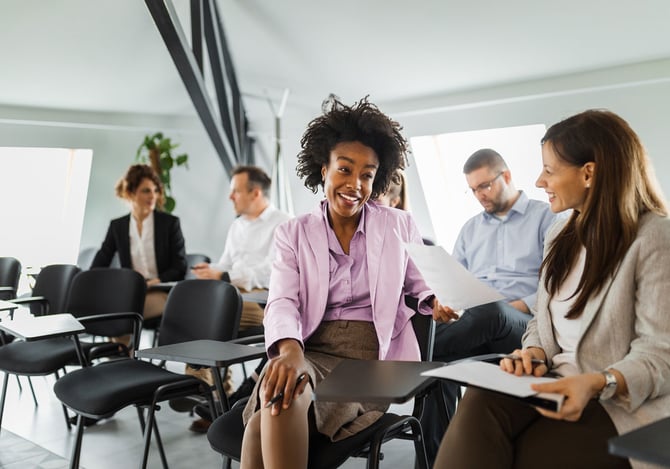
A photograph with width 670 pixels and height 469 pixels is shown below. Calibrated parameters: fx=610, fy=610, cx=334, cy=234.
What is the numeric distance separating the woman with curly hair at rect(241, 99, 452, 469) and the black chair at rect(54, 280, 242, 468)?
0.60 metres

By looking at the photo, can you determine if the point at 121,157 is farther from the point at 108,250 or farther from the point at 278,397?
the point at 278,397

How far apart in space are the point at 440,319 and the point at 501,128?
13.8 feet

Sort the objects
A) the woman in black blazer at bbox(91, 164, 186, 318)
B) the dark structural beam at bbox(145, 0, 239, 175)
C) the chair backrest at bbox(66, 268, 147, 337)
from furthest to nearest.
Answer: the dark structural beam at bbox(145, 0, 239, 175) → the woman in black blazer at bbox(91, 164, 186, 318) → the chair backrest at bbox(66, 268, 147, 337)

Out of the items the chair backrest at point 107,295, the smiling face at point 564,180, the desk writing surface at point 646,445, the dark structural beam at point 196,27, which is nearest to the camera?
the desk writing surface at point 646,445

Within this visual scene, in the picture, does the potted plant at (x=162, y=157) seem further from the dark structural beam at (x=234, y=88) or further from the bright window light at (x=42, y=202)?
the dark structural beam at (x=234, y=88)

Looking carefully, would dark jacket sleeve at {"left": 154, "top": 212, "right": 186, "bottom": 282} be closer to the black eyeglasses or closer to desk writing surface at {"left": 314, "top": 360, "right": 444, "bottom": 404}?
the black eyeglasses

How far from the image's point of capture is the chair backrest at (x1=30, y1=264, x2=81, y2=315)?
12.4 ft

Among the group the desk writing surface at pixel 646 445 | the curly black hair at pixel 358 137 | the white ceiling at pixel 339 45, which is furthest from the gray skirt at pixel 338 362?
the white ceiling at pixel 339 45

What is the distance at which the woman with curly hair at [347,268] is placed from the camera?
187cm

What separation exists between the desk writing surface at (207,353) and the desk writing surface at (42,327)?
570 millimetres

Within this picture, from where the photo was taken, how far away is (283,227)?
81.1 inches

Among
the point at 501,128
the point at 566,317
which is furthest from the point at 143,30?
the point at 566,317

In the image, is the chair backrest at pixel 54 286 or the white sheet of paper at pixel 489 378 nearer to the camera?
the white sheet of paper at pixel 489 378

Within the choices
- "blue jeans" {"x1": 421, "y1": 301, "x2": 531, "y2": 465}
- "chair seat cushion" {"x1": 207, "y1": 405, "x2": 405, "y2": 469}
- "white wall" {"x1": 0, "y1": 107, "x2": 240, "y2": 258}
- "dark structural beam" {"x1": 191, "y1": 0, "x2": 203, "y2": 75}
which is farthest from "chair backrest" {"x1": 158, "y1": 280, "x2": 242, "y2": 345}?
"white wall" {"x1": 0, "y1": 107, "x2": 240, "y2": 258}
